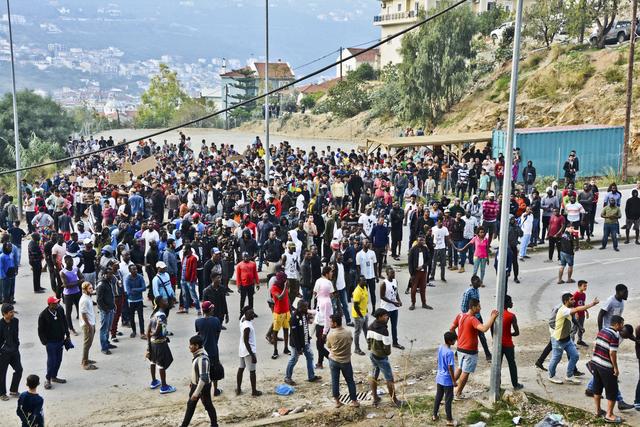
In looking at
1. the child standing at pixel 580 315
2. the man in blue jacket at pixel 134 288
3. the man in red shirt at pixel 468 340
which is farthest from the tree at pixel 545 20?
the man in red shirt at pixel 468 340

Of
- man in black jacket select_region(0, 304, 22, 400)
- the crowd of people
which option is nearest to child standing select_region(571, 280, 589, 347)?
the crowd of people

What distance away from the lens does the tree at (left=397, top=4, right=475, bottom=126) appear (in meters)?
43.4

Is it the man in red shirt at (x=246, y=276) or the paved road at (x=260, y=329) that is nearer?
the paved road at (x=260, y=329)

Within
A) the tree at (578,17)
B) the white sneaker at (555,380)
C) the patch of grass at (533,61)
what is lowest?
the white sneaker at (555,380)

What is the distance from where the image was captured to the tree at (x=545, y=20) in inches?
1689

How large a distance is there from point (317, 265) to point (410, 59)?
3318cm

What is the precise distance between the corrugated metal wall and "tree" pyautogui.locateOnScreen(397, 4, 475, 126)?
16556 millimetres

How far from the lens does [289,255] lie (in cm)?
1451

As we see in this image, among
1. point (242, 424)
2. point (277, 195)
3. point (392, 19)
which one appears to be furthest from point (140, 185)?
point (392, 19)

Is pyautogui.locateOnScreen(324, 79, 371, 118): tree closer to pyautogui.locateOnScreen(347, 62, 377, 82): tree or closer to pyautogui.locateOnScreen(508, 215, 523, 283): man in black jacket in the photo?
pyautogui.locateOnScreen(347, 62, 377, 82): tree

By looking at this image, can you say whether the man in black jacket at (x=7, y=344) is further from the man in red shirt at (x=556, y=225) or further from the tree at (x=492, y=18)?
the tree at (x=492, y=18)

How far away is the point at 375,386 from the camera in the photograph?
10.5m

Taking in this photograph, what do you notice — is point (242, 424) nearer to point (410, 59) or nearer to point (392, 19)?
point (410, 59)

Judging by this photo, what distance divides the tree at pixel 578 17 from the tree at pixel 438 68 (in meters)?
6.12
